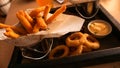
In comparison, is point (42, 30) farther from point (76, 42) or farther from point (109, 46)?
point (109, 46)

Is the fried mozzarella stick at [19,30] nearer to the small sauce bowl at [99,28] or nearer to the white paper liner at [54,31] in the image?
the white paper liner at [54,31]

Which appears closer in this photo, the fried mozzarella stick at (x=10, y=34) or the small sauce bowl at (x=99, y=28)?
the fried mozzarella stick at (x=10, y=34)

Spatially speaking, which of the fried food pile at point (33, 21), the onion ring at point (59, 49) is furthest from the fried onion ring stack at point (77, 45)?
the fried food pile at point (33, 21)

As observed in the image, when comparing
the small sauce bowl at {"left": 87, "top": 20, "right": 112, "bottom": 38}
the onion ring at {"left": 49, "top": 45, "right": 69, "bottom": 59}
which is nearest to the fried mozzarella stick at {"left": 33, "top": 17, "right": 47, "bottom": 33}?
the onion ring at {"left": 49, "top": 45, "right": 69, "bottom": 59}

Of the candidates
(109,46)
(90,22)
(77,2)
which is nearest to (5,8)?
(77,2)

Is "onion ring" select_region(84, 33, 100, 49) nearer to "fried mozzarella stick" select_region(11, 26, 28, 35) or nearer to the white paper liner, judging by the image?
the white paper liner

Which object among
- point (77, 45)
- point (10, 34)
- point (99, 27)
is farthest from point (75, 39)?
point (10, 34)
